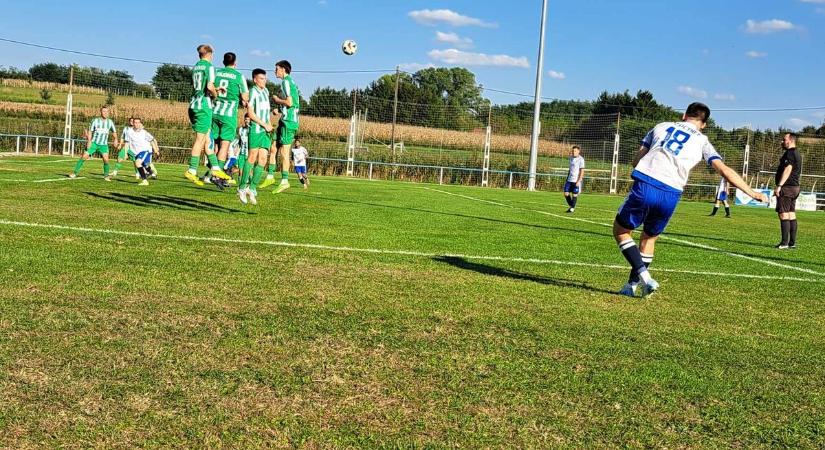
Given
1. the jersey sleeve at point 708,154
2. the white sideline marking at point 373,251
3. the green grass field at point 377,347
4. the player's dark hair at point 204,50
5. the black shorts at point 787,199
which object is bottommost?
the green grass field at point 377,347

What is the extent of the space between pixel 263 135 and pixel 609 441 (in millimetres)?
9043

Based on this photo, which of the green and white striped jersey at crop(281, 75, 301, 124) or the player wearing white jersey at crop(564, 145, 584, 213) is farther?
the player wearing white jersey at crop(564, 145, 584, 213)

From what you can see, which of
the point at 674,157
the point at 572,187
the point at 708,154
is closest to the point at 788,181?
the point at 572,187

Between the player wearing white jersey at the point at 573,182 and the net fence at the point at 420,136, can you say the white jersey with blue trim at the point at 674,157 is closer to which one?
the player wearing white jersey at the point at 573,182

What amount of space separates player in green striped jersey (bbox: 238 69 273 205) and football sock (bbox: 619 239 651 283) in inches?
243

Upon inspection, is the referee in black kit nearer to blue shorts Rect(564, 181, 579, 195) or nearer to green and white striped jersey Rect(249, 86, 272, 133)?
blue shorts Rect(564, 181, 579, 195)

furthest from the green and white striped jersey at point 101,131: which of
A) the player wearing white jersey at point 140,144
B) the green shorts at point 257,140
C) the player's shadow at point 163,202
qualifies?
the green shorts at point 257,140

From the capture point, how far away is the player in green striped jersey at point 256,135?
10.7 metres

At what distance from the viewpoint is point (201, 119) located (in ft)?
38.0

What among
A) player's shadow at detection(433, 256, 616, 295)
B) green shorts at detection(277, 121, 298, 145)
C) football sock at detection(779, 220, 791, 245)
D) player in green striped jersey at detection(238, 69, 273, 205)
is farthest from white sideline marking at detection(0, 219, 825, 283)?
green shorts at detection(277, 121, 298, 145)

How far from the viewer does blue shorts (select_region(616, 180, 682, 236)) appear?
614cm

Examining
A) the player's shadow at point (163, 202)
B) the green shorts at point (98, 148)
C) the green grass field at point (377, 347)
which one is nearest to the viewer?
the green grass field at point (377, 347)

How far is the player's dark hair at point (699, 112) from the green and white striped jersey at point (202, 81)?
7364mm

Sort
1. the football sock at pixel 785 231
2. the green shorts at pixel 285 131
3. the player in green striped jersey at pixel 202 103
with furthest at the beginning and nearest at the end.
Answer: the green shorts at pixel 285 131, the football sock at pixel 785 231, the player in green striped jersey at pixel 202 103
